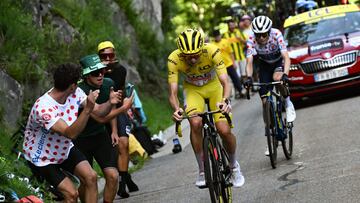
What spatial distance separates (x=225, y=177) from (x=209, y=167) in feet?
1.54

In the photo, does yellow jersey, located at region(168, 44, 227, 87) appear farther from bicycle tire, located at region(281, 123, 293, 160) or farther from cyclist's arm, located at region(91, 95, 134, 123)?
bicycle tire, located at region(281, 123, 293, 160)

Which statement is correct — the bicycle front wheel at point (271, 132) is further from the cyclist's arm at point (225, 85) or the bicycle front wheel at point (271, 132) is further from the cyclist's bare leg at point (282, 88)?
the cyclist's arm at point (225, 85)

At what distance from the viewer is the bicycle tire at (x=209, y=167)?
834 centimetres

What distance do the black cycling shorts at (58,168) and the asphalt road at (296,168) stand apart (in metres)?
2.14

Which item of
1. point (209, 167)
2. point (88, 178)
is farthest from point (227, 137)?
point (88, 178)

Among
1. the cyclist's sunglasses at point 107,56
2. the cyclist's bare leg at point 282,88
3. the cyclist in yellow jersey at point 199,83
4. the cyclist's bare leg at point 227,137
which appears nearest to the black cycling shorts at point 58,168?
the cyclist in yellow jersey at point 199,83

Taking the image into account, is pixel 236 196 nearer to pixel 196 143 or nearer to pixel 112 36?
pixel 196 143

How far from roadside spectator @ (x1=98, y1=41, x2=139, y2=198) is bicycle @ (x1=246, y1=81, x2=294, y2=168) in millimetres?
1741

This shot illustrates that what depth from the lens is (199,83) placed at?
31.9ft

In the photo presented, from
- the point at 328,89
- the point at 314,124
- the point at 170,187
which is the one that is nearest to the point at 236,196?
the point at 170,187

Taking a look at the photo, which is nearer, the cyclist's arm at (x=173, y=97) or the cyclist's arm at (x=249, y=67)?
the cyclist's arm at (x=173, y=97)

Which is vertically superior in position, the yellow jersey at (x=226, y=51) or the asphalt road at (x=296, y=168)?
the asphalt road at (x=296, y=168)

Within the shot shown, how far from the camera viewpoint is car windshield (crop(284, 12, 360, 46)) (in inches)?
714

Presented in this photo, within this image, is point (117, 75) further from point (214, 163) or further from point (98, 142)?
point (214, 163)
